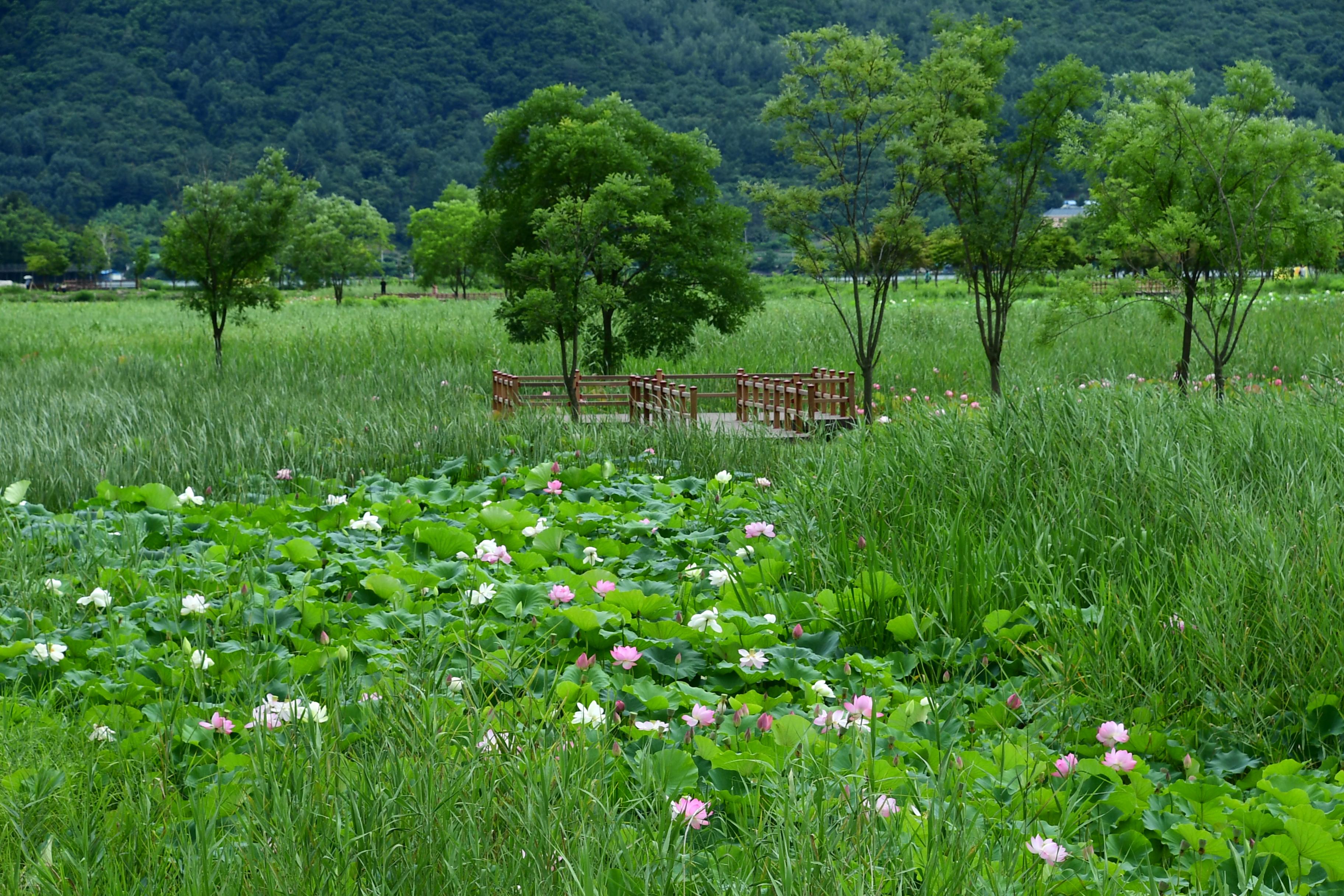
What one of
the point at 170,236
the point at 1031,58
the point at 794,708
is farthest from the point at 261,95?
the point at 794,708

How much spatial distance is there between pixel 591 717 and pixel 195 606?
1954mm

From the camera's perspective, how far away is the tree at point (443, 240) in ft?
197

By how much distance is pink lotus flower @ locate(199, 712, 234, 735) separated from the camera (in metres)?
3.27

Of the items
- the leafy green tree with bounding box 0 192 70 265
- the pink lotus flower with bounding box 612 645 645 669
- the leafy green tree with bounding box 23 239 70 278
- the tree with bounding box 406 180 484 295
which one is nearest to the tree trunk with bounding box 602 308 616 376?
the pink lotus flower with bounding box 612 645 645 669

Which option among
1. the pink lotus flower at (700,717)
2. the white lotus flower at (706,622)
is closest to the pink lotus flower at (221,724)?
the pink lotus flower at (700,717)

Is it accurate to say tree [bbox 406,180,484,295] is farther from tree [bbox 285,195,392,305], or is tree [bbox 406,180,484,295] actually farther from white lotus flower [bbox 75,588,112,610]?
white lotus flower [bbox 75,588,112,610]

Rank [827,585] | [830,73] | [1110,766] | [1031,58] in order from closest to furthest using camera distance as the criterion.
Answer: [1110,766], [827,585], [830,73], [1031,58]

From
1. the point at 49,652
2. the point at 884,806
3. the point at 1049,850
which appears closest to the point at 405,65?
the point at 49,652

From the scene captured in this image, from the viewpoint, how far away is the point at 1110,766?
3.24 meters

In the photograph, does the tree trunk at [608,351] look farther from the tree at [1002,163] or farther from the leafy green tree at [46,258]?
the leafy green tree at [46,258]

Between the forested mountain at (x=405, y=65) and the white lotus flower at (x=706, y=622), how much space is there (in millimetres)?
108658

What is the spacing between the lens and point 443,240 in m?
59.7

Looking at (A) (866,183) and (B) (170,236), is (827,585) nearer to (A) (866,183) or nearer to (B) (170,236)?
(A) (866,183)

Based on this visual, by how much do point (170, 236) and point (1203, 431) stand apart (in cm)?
1891
